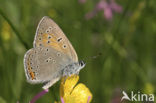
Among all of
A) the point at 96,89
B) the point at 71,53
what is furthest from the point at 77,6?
the point at 71,53

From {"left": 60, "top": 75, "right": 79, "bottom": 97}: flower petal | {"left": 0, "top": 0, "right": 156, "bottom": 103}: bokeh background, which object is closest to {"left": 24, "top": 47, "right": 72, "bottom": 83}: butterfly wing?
{"left": 60, "top": 75, "right": 79, "bottom": 97}: flower petal

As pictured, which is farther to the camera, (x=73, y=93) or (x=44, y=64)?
(x=44, y=64)

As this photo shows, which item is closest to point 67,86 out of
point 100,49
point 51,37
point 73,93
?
point 73,93

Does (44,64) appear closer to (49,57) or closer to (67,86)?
(49,57)

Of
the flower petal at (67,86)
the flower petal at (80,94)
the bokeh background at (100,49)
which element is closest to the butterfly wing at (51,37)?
the flower petal at (67,86)

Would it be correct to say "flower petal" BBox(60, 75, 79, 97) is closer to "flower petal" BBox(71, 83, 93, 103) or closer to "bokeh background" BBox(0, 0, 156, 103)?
"flower petal" BBox(71, 83, 93, 103)

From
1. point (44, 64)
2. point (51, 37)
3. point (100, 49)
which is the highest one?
point (51, 37)

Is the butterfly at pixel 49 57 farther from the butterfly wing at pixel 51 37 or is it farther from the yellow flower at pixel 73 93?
the yellow flower at pixel 73 93
